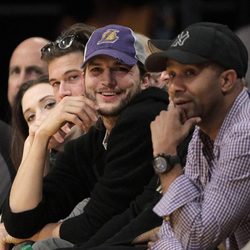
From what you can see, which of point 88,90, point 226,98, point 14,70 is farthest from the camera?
point 14,70

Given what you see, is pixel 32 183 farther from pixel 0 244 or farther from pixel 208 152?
pixel 208 152

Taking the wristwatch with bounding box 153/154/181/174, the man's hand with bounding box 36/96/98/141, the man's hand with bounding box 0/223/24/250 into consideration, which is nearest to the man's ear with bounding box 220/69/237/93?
the wristwatch with bounding box 153/154/181/174

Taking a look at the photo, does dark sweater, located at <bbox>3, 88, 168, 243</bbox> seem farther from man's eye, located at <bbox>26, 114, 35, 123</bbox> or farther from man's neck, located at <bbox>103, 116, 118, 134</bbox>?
man's eye, located at <bbox>26, 114, 35, 123</bbox>

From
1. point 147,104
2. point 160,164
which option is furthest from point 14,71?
point 160,164

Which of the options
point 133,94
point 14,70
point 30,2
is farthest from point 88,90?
point 30,2

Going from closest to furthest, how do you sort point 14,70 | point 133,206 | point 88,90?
point 133,206 < point 88,90 < point 14,70

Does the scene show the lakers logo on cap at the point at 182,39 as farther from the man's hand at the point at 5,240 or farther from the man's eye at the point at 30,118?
the man's eye at the point at 30,118

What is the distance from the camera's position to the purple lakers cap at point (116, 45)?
5.14 m

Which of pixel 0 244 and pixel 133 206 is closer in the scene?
pixel 133 206

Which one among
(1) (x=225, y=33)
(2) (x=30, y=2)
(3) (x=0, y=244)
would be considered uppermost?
(1) (x=225, y=33)

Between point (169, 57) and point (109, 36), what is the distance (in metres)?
0.86

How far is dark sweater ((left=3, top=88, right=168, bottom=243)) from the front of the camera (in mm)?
4996

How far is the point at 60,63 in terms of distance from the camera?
5773 millimetres

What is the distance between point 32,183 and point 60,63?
75 cm
